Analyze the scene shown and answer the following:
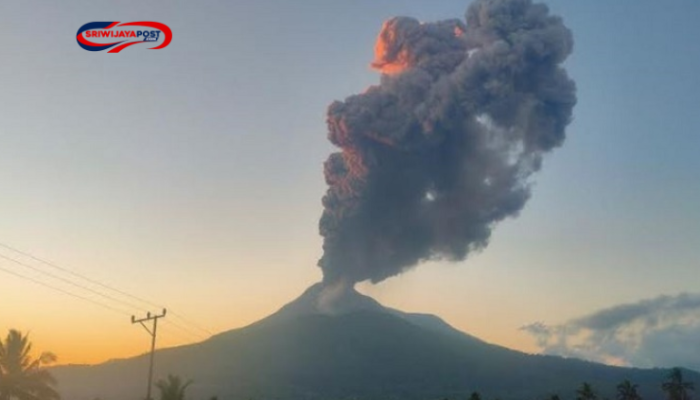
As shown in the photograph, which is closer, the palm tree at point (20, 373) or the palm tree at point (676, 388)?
the palm tree at point (20, 373)

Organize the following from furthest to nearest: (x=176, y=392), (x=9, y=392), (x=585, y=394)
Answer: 1. (x=585, y=394)
2. (x=176, y=392)
3. (x=9, y=392)

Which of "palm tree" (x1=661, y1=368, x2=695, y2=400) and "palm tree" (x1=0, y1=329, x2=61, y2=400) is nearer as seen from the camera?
"palm tree" (x1=0, y1=329, x2=61, y2=400)

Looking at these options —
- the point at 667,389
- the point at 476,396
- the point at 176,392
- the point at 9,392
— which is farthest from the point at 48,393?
the point at 667,389

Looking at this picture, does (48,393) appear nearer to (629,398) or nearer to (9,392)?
(9,392)

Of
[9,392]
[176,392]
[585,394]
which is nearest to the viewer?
[9,392]

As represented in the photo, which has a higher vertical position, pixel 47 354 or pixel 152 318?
pixel 152 318

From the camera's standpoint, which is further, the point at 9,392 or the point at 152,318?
the point at 152,318

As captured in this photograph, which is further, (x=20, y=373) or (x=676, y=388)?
(x=676, y=388)
